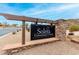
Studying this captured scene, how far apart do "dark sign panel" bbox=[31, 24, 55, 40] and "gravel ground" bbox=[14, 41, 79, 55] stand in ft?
0.63

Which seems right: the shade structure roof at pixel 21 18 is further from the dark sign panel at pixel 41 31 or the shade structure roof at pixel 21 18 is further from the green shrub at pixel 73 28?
the green shrub at pixel 73 28

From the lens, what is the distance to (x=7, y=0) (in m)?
3.06

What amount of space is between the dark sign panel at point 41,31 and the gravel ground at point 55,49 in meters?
0.19

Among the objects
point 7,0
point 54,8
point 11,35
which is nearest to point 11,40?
point 11,35

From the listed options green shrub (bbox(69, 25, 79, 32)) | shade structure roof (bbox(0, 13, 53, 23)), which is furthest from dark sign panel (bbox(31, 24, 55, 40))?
green shrub (bbox(69, 25, 79, 32))

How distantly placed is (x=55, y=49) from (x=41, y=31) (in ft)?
1.46

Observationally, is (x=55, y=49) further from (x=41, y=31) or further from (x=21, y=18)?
(x=21, y=18)

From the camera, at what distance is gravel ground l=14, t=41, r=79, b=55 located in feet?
10.2

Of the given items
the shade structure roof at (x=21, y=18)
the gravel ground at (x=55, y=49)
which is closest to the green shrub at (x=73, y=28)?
the gravel ground at (x=55, y=49)

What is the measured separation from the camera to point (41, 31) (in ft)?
10.5

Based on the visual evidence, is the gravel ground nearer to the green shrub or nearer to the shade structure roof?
the green shrub

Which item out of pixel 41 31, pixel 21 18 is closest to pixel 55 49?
pixel 41 31

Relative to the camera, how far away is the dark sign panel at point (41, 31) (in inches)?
123
